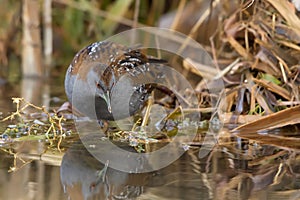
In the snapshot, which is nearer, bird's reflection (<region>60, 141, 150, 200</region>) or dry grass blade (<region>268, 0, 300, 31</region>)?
bird's reflection (<region>60, 141, 150, 200</region>)

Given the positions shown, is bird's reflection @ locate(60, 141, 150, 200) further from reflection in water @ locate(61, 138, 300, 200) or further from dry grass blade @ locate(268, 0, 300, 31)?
dry grass blade @ locate(268, 0, 300, 31)

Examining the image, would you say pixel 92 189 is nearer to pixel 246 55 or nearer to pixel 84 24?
pixel 246 55

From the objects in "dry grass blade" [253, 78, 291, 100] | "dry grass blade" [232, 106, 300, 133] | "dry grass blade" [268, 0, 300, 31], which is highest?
"dry grass blade" [268, 0, 300, 31]

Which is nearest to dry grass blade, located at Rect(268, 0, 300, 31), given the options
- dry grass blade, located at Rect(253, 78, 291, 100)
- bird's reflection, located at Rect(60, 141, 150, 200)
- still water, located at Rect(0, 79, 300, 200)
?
dry grass blade, located at Rect(253, 78, 291, 100)

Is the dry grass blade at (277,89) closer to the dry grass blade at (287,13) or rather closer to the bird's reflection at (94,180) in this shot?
the dry grass blade at (287,13)

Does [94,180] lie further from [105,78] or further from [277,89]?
[277,89]

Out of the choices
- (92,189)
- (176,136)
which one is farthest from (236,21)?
(92,189)
